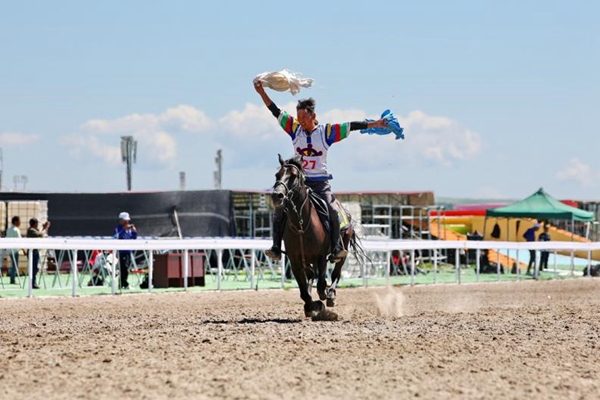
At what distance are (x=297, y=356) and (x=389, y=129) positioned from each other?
5555mm

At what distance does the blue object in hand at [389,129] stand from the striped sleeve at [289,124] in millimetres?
922

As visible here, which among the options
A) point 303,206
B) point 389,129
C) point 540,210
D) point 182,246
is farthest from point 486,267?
point 303,206

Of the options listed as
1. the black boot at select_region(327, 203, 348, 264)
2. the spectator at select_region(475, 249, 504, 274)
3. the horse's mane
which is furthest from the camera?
the spectator at select_region(475, 249, 504, 274)

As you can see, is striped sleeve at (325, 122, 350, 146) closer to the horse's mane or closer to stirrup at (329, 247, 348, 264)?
the horse's mane

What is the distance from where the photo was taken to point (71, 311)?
16016 mm

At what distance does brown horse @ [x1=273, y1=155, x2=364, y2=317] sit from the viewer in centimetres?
1266

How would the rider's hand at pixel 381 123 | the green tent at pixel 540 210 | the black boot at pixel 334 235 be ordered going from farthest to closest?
the green tent at pixel 540 210, the rider's hand at pixel 381 123, the black boot at pixel 334 235

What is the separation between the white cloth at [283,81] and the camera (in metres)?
14.2

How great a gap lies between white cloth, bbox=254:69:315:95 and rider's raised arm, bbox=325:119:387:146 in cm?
101

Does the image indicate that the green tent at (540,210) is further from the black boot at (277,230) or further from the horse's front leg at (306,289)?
the black boot at (277,230)

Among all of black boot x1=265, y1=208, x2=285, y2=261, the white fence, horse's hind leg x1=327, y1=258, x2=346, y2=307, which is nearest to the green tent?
the white fence

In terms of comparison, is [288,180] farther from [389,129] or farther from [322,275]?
[389,129]

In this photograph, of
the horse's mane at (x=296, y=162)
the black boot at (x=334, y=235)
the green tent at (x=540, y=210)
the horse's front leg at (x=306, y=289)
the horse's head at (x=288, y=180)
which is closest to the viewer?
the horse's head at (x=288, y=180)

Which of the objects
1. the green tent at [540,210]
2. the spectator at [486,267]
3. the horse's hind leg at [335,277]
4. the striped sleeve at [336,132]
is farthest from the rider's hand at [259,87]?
the green tent at [540,210]
